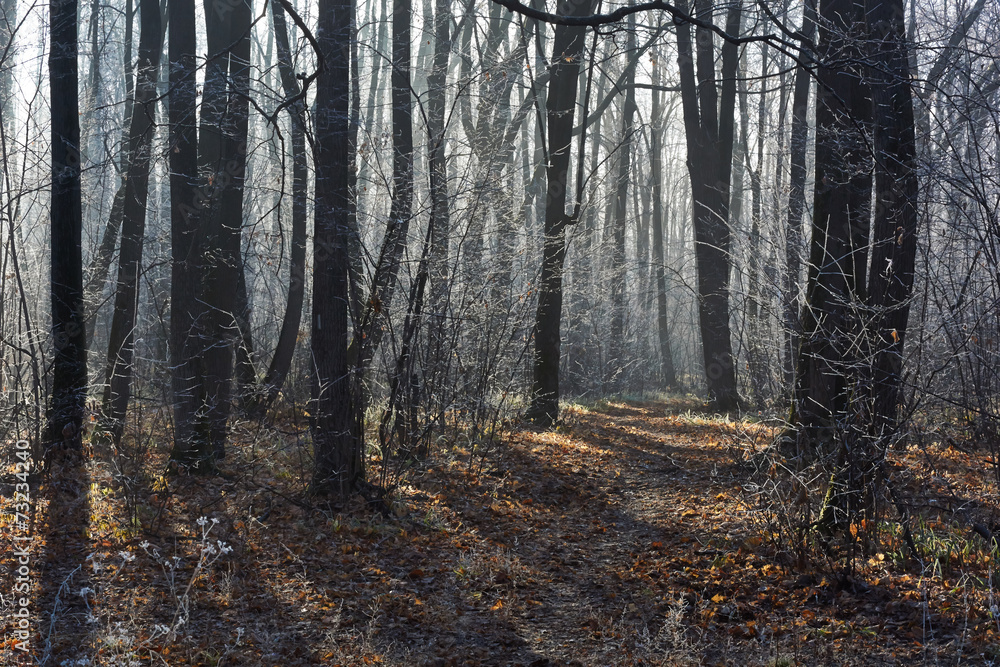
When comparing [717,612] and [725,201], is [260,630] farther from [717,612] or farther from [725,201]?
[725,201]

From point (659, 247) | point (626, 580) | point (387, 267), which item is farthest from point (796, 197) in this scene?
point (659, 247)

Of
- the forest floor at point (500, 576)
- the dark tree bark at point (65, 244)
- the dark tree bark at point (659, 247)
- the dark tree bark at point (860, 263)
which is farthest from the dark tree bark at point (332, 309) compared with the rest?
the dark tree bark at point (659, 247)

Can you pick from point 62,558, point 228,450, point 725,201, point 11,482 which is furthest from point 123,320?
point 725,201

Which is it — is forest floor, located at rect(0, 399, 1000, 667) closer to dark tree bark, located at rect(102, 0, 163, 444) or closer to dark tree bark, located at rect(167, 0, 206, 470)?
dark tree bark, located at rect(167, 0, 206, 470)

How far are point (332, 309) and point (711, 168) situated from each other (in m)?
9.65

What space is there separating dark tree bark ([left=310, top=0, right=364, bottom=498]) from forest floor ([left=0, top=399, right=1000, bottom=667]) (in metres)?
0.45

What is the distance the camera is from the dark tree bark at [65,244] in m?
7.10

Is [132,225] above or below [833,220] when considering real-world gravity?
above

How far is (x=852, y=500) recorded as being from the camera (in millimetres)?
4973

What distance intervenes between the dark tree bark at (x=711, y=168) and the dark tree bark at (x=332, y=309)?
28.9 feet

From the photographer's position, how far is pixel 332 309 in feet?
21.6

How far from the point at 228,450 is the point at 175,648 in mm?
5471

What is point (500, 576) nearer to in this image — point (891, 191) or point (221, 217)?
point (891, 191)

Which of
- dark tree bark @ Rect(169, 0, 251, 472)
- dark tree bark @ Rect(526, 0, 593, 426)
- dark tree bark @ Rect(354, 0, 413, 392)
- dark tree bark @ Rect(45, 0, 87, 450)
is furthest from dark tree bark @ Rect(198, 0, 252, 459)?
dark tree bark @ Rect(526, 0, 593, 426)
